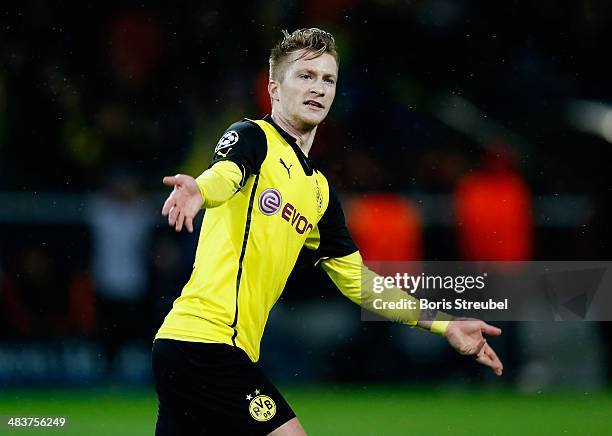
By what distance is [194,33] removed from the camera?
11445mm

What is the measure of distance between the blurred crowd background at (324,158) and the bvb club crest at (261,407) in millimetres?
5391

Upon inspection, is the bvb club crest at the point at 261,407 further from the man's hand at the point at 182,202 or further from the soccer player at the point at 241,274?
the man's hand at the point at 182,202

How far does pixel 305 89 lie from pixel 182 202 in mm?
1304

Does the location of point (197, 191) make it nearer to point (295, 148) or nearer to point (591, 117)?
point (295, 148)

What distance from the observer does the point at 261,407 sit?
13.5 ft

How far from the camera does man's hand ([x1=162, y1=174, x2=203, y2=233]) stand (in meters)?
3.50

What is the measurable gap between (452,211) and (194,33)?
362 cm

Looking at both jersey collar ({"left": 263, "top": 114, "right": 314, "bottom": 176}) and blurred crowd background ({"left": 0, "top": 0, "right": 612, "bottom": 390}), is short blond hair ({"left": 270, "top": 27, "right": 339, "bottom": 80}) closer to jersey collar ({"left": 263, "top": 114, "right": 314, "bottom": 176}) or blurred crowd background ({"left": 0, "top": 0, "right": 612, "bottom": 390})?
jersey collar ({"left": 263, "top": 114, "right": 314, "bottom": 176})

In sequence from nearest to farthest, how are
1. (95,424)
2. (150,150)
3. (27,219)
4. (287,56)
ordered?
(287,56)
(95,424)
(27,219)
(150,150)

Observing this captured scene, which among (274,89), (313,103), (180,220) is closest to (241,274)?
(180,220)

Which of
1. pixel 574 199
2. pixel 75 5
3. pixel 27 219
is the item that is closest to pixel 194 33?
pixel 75 5

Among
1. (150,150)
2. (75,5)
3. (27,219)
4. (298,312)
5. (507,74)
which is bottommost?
(298,312)

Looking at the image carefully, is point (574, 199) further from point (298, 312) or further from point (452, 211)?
point (298, 312)

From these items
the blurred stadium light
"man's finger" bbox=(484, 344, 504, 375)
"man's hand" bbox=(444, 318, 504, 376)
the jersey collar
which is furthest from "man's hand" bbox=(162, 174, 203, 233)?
the blurred stadium light
